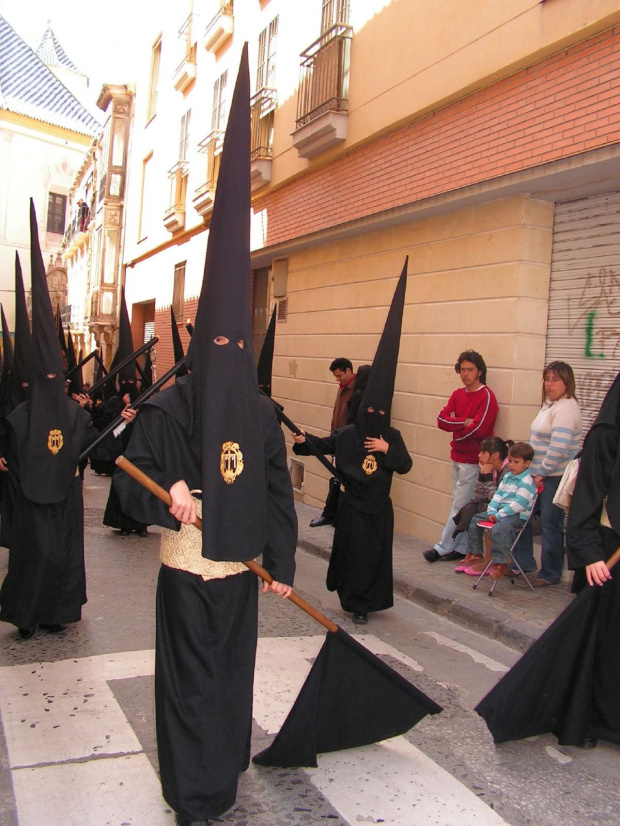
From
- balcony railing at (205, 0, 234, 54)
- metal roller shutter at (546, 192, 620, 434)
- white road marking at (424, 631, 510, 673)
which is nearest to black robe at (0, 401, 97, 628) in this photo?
white road marking at (424, 631, 510, 673)

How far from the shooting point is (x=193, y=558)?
3201mm

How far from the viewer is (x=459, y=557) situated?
7.82 meters

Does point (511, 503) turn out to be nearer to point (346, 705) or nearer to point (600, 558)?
point (600, 558)

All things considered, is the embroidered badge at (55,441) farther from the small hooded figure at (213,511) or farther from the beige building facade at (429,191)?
the beige building facade at (429,191)

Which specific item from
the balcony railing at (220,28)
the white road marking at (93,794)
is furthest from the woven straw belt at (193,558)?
the balcony railing at (220,28)

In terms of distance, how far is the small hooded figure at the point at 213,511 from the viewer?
3.02 metres

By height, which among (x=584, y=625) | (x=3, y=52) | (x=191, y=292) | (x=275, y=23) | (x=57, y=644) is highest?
(x=3, y=52)

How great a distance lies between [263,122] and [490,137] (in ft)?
22.2

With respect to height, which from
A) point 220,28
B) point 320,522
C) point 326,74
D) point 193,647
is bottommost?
point 320,522

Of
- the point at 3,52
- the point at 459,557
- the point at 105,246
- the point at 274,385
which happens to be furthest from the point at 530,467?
the point at 3,52

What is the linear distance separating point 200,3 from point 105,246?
35.1ft

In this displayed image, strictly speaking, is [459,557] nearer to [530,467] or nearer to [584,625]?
[530,467]

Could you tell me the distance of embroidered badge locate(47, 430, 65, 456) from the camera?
17.8ft

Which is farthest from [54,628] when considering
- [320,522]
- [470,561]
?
[320,522]
